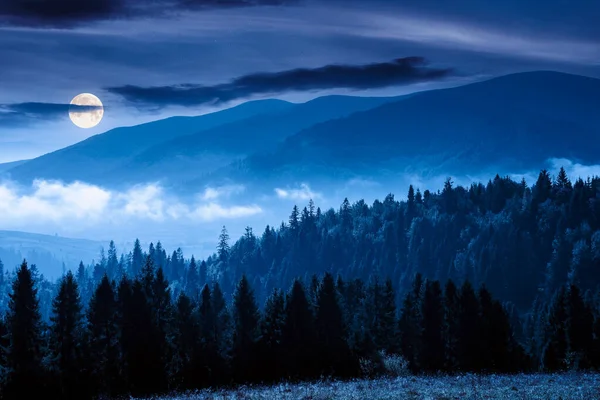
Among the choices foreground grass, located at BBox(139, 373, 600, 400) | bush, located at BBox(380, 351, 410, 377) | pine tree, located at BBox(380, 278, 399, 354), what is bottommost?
bush, located at BBox(380, 351, 410, 377)

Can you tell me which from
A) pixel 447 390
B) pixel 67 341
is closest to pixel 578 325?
pixel 67 341

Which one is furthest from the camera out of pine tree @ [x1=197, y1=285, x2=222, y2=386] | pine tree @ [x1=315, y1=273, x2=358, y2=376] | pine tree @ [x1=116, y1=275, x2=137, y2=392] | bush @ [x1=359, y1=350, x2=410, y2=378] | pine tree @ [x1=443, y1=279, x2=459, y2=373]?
pine tree @ [x1=443, y1=279, x2=459, y2=373]

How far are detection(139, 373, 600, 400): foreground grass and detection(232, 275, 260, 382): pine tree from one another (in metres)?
27.4

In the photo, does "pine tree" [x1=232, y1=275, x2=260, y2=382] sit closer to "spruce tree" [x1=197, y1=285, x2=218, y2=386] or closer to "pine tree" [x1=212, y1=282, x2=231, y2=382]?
"pine tree" [x1=212, y1=282, x2=231, y2=382]

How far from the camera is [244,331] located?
249ft

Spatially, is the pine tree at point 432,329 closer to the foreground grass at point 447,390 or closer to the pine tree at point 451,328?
the pine tree at point 451,328

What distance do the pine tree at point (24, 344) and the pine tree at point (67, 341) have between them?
7.56 ft

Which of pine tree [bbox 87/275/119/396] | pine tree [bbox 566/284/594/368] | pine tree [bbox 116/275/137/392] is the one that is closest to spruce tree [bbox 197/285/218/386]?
pine tree [bbox 116/275/137/392]

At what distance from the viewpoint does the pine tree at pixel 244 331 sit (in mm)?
71787

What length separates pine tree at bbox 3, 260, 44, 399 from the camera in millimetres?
61125

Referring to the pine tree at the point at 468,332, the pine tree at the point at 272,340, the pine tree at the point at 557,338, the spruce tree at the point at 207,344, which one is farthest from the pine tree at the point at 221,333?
the pine tree at the point at 557,338

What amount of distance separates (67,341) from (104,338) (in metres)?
3.99

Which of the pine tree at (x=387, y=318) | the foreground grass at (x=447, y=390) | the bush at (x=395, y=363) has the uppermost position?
the foreground grass at (x=447, y=390)

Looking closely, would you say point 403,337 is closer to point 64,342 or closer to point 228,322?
point 228,322
